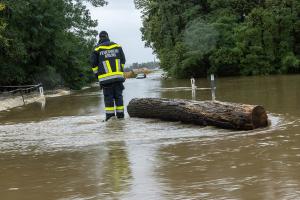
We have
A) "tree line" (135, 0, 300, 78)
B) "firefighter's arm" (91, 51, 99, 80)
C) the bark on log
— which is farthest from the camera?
"tree line" (135, 0, 300, 78)

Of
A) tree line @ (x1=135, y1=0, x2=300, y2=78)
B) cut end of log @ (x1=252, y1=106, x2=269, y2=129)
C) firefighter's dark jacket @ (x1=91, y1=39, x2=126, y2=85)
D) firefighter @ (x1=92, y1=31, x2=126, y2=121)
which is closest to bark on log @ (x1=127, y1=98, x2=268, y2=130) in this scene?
cut end of log @ (x1=252, y1=106, x2=269, y2=129)

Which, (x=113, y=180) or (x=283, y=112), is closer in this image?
(x=113, y=180)

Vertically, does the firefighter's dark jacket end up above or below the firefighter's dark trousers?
above

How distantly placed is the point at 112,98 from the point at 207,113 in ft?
9.56

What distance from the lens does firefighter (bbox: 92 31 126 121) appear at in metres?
11.8

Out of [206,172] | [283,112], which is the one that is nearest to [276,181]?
[206,172]

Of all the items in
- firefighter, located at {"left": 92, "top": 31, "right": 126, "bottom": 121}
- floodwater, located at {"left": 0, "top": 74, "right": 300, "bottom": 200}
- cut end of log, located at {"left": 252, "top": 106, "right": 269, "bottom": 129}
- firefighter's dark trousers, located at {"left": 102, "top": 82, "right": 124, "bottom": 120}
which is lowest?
floodwater, located at {"left": 0, "top": 74, "right": 300, "bottom": 200}

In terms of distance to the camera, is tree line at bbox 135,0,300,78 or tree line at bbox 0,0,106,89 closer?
tree line at bbox 0,0,106,89

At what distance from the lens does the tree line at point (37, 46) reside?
34031mm

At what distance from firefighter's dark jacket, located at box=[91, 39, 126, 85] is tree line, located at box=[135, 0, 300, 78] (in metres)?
40.2

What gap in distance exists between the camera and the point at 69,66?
46.5 meters

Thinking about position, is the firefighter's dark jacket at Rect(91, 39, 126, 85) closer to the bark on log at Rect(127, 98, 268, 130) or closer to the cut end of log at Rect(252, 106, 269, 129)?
the bark on log at Rect(127, 98, 268, 130)

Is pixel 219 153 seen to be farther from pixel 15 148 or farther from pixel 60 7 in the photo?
pixel 60 7

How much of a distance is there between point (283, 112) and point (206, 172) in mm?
6654
